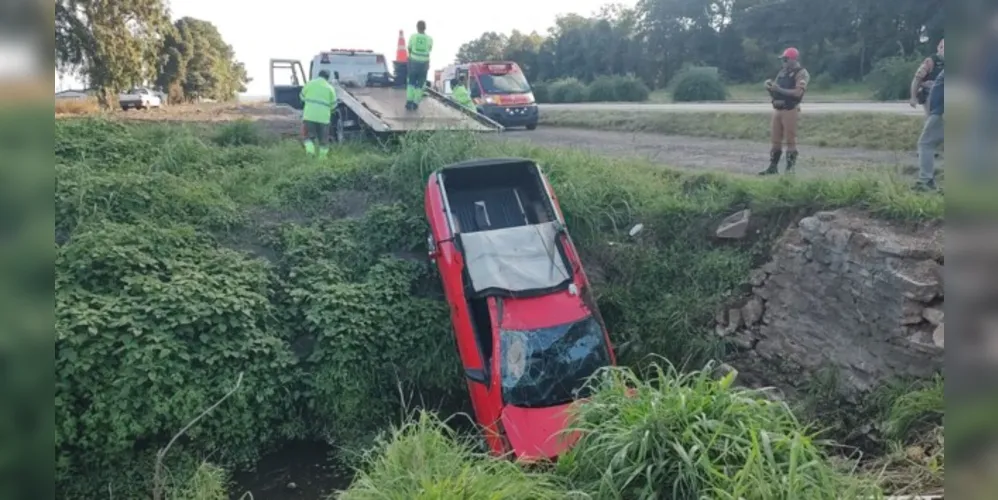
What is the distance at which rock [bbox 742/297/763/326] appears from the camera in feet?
22.5

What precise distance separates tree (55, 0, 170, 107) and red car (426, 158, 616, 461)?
14.6 meters

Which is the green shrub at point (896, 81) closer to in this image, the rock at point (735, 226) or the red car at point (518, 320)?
the rock at point (735, 226)

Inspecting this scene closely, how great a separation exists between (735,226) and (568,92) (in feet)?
87.1

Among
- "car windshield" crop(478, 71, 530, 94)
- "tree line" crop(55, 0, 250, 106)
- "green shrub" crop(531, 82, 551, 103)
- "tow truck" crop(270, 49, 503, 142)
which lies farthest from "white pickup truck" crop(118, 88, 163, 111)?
"green shrub" crop(531, 82, 551, 103)

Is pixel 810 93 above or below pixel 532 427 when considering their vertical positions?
above

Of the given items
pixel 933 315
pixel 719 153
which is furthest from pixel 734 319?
pixel 719 153

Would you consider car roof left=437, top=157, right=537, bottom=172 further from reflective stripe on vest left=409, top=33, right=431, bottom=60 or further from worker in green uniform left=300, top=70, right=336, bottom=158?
reflective stripe on vest left=409, top=33, right=431, bottom=60

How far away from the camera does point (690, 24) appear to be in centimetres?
4225

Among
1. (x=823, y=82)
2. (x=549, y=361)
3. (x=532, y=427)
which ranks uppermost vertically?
(x=823, y=82)

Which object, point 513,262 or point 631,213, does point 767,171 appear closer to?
point 631,213

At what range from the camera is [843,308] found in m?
6.14

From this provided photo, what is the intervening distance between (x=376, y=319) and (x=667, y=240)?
10.9 feet

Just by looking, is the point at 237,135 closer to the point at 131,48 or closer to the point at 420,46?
the point at 420,46

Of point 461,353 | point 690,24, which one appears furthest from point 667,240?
point 690,24
